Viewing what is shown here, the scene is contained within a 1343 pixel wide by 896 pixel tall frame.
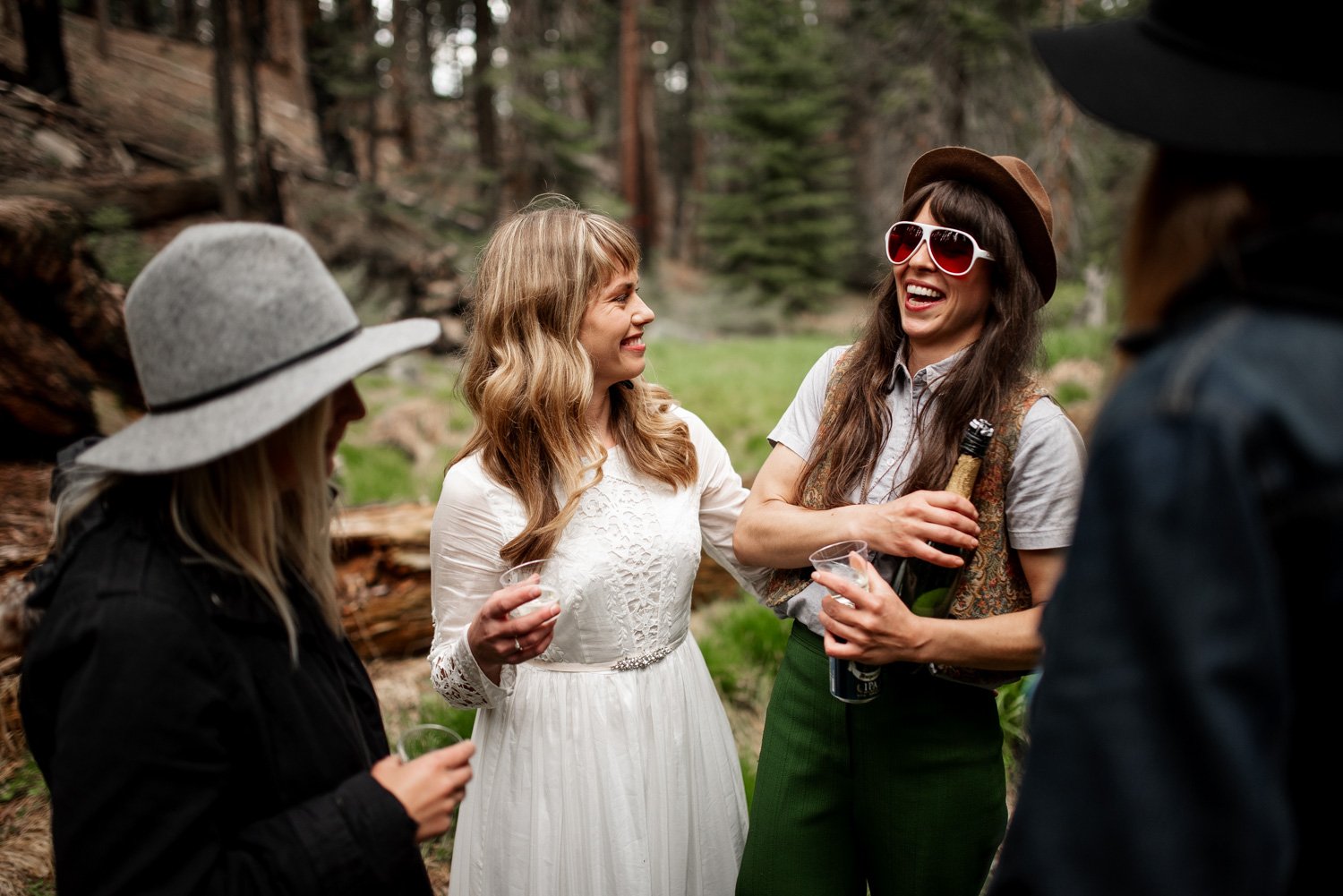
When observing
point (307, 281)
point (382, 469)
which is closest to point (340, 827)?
point (307, 281)

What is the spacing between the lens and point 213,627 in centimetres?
136

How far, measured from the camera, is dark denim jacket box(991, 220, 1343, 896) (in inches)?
31.1

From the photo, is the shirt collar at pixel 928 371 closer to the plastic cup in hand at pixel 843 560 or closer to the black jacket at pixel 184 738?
the plastic cup in hand at pixel 843 560

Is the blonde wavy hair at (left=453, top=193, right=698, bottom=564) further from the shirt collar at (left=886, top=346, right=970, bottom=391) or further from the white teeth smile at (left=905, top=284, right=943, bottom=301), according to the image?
the white teeth smile at (left=905, top=284, right=943, bottom=301)

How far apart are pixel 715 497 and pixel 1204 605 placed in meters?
1.90

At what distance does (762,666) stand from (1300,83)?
3808 mm

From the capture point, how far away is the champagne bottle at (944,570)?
1879 millimetres

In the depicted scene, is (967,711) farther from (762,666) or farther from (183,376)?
(762,666)

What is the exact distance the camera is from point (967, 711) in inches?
83.5

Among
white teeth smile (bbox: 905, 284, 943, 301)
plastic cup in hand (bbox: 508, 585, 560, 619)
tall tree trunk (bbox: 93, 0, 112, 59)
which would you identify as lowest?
plastic cup in hand (bbox: 508, 585, 560, 619)

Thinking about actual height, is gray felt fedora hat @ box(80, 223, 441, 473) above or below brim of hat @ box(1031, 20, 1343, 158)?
below

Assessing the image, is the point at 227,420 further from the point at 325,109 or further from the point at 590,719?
the point at 325,109

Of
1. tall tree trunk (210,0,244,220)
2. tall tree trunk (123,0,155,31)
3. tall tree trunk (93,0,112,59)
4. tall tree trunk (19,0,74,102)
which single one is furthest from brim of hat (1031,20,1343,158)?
tall tree trunk (123,0,155,31)

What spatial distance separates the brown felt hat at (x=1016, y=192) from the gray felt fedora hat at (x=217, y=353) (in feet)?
5.12
